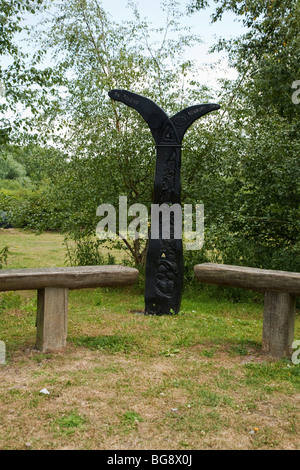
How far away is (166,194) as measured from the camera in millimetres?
6082

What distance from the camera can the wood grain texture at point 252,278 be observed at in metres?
4.31

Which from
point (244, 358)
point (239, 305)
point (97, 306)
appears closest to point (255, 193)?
point (239, 305)

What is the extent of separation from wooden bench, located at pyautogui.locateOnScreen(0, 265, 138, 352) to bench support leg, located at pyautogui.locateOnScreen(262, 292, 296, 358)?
4.90 feet

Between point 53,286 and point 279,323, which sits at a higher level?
point 53,286

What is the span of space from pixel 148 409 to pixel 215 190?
5.35m

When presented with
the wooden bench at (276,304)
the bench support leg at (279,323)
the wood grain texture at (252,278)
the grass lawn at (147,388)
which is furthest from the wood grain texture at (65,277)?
the bench support leg at (279,323)

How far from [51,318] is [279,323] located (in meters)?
2.16

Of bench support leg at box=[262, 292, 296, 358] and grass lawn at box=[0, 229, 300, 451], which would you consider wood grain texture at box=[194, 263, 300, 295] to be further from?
grass lawn at box=[0, 229, 300, 451]

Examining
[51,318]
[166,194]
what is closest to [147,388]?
[51,318]

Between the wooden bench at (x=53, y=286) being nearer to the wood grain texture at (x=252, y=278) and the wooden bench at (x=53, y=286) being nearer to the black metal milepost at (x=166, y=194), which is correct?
the wood grain texture at (x=252, y=278)

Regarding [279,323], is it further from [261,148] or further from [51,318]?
[261,148]

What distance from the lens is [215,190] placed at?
806 centimetres

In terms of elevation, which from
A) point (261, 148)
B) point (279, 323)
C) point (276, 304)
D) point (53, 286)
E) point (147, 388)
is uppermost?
point (261, 148)

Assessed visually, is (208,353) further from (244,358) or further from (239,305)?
(239,305)
